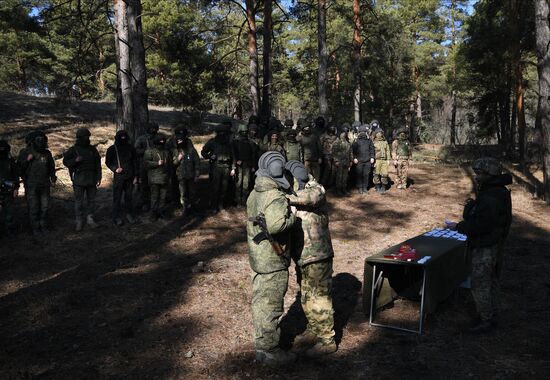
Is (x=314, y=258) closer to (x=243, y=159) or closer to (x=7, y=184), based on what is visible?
(x=243, y=159)

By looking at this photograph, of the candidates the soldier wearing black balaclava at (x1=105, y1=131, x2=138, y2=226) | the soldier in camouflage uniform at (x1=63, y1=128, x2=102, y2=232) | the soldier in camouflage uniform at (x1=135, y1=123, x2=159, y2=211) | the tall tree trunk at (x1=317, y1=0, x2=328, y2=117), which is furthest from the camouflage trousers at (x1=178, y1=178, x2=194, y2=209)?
the tall tree trunk at (x1=317, y1=0, x2=328, y2=117)

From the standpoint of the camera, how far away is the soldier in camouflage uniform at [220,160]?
11172mm

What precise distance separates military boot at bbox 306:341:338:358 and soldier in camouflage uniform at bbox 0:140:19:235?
7321mm

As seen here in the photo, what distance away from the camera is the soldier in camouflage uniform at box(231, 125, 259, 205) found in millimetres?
11609

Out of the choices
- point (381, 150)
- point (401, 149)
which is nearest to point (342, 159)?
point (381, 150)

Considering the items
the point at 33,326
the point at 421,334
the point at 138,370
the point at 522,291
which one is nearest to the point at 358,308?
the point at 421,334

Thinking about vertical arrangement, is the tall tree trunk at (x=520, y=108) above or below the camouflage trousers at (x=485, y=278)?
above

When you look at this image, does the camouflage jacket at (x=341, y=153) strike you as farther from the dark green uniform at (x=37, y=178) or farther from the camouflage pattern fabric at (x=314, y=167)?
the dark green uniform at (x=37, y=178)

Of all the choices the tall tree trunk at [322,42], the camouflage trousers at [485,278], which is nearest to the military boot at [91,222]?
the camouflage trousers at [485,278]

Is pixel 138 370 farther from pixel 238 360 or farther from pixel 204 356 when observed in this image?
pixel 238 360

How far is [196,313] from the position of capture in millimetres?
6406

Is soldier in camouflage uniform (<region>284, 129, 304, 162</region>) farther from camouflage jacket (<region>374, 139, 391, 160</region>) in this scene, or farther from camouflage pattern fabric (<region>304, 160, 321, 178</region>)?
camouflage jacket (<region>374, 139, 391, 160</region>)

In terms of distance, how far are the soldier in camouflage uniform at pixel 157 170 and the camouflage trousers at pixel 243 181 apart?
1.96 metres

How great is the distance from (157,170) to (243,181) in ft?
7.95
